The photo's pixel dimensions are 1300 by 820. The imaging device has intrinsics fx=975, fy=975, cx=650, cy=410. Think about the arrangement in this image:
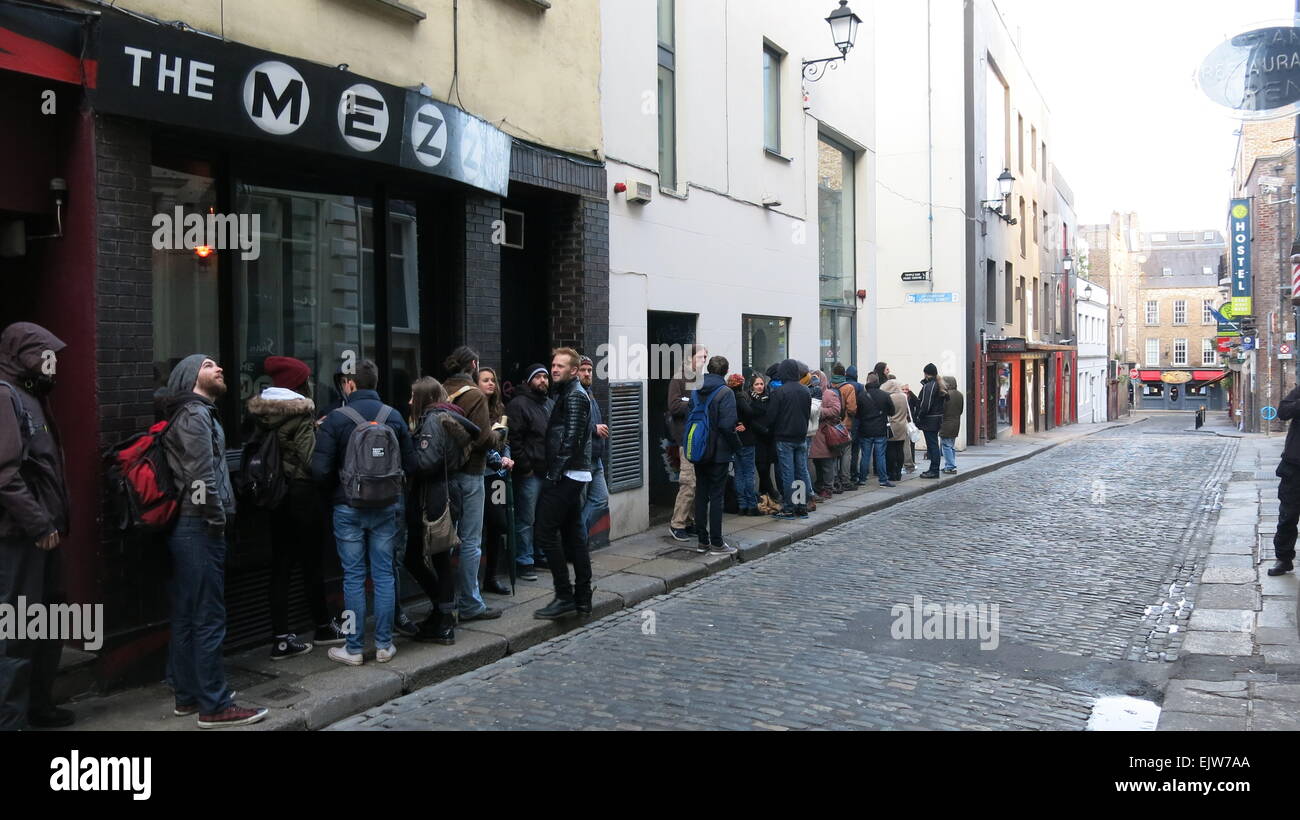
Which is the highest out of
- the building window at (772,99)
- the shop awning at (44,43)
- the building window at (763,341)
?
the building window at (772,99)

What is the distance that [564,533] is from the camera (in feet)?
23.8

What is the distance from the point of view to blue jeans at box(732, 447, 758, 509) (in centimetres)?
1199

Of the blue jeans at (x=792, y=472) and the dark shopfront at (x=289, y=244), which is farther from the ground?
the dark shopfront at (x=289, y=244)

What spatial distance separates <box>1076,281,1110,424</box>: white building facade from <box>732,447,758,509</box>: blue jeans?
1568 inches

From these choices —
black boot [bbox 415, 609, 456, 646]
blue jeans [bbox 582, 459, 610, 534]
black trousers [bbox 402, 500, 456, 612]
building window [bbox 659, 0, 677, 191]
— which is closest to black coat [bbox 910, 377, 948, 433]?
building window [bbox 659, 0, 677, 191]

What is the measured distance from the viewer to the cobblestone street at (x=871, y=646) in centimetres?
539

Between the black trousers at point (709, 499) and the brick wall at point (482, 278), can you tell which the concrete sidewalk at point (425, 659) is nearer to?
the black trousers at point (709, 499)

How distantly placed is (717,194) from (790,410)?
9.41 ft

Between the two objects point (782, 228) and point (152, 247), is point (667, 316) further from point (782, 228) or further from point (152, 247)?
point (152, 247)

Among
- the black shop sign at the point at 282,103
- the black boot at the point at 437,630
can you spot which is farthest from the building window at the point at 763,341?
the black boot at the point at 437,630

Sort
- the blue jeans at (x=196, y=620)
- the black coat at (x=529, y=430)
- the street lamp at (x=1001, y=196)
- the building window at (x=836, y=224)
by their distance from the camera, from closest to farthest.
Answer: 1. the blue jeans at (x=196, y=620)
2. the black coat at (x=529, y=430)
3. the building window at (x=836, y=224)
4. the street lamp at (x=1001, y=196)

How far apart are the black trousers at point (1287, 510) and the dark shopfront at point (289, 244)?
247 inches

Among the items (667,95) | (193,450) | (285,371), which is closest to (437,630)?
(285,371)
